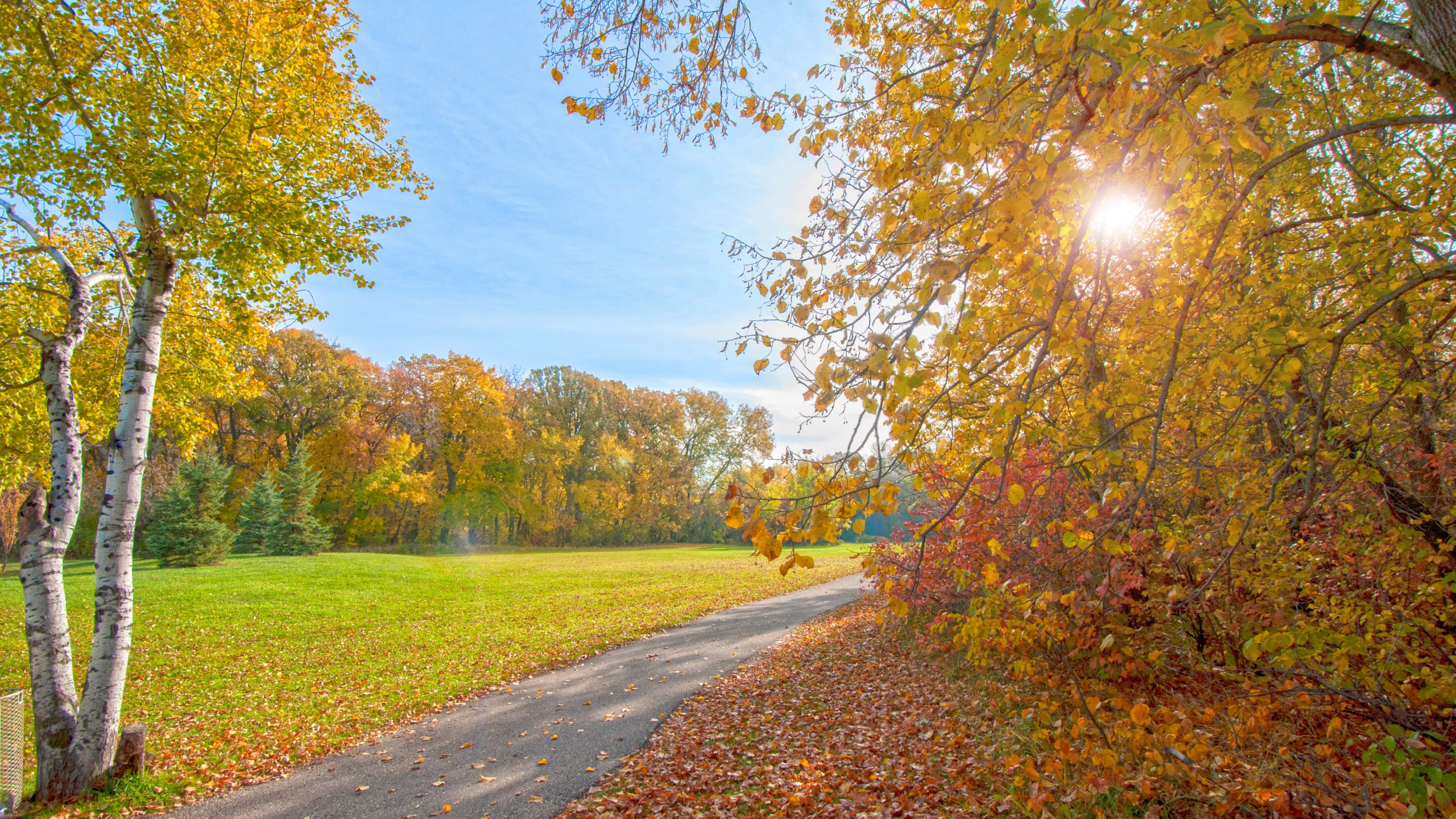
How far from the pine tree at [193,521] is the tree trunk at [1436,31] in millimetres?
27343

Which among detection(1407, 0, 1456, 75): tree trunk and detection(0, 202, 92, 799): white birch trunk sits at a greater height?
detection(1407, 0, 1456, 75): tree trunk

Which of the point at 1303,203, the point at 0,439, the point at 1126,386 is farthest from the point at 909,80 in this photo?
the point at 0,439

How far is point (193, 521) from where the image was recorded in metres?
19.5

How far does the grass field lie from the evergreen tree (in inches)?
66.3

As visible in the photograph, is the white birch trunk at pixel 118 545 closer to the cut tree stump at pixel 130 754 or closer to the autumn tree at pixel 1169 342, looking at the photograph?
the cut tree stump at pixel 130 754

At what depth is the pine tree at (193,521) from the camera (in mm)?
19312

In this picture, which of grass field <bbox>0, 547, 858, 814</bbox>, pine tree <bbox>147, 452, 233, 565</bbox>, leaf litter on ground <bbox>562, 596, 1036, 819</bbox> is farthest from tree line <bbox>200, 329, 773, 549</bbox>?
leaf litter on ground <bbox>562, 596, 1036, 819</bbox>

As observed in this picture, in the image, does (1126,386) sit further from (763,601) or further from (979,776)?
(763,601)

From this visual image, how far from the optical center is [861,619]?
12.6 metres

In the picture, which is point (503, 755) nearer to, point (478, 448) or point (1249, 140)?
point (1249, 140)

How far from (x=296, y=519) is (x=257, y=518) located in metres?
1.80

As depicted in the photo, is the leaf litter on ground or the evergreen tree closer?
the leaf litter on ground

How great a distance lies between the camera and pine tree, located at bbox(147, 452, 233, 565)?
19.3 m

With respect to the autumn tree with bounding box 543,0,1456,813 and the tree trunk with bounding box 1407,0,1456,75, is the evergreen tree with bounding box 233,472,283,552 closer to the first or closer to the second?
the autumn tree with bounding box 543,0,1456,813
